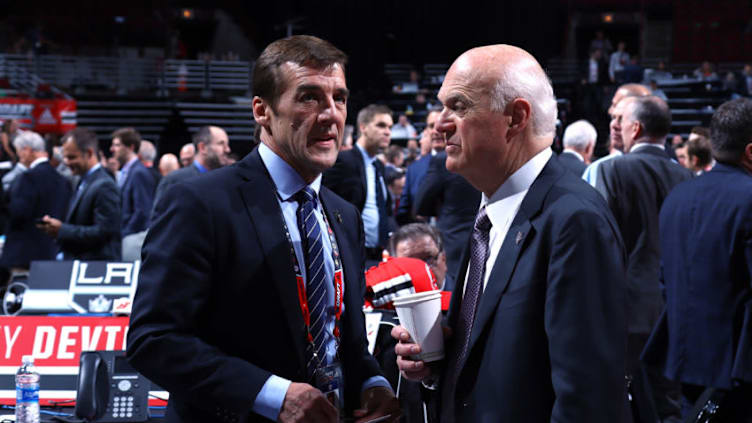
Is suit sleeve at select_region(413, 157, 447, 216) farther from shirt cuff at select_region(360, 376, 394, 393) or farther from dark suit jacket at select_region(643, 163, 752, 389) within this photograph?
shirt cuff at select_region(360, 376, 394, 393)

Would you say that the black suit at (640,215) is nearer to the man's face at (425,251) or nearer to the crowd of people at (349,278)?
the man's face at (425,251)

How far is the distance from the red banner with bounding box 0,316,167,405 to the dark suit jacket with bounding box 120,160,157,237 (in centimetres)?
355

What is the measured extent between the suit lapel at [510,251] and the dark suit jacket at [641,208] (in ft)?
8.49

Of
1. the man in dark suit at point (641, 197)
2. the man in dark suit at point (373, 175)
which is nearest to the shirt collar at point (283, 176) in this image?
the man in dark suit at point (641, 197)

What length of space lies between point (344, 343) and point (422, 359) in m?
0.26

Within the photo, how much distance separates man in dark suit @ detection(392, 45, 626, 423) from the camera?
1648 mm

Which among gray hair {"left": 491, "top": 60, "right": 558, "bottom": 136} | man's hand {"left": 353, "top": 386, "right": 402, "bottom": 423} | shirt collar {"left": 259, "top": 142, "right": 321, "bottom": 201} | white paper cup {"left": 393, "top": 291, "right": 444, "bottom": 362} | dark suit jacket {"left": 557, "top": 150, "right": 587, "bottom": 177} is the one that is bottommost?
man's hand {"left": 353, "top": 386, "right": 402, "bottom": 423}

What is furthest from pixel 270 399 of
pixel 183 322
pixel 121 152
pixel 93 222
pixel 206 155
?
pixel 121 152

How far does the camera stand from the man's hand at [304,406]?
179 cm

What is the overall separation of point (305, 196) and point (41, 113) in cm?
1732

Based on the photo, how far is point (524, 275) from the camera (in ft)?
5.74

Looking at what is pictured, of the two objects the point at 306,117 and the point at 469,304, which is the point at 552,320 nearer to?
the point at 469,304

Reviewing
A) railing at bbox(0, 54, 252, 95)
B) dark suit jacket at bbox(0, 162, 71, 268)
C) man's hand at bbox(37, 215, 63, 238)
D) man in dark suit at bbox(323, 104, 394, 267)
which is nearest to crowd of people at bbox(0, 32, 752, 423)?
man's hand at bbox(37, 215, 63, 238)

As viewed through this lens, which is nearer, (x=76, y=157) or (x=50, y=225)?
(x=50, y=225)
